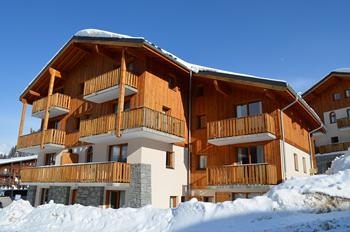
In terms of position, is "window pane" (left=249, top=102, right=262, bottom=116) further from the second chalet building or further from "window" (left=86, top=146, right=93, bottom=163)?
"window" (left=86, top=146, right=93, bottom=163)

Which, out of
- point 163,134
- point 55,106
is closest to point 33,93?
point 55,106

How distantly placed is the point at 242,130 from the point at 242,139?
62 centimetres

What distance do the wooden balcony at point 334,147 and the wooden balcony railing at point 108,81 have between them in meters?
20.0

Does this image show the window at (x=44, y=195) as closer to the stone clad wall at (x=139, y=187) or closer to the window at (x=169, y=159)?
the stone clad wall at (x=139, y=187)

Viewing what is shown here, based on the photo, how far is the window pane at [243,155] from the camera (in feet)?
55.8

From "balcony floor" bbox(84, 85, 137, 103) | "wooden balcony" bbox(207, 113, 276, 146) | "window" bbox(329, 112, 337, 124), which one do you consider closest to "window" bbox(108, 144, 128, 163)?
"balcony floor" bbox(84, 85, 137, 103)

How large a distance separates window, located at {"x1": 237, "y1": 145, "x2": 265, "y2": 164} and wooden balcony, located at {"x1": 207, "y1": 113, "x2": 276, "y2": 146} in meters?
0.59

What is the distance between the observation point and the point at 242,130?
633 inches

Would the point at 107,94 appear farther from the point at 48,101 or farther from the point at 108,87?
the point at 48,101

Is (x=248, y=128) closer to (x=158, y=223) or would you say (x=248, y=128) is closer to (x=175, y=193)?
(x=175, y=193)

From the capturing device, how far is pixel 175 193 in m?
17.6

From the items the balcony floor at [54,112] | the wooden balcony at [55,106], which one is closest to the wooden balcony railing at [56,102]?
the wooden balcony at [55,106]

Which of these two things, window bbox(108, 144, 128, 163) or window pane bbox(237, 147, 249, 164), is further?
window bbox(108, 144, 128, 163)

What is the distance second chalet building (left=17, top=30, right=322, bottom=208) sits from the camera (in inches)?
615
